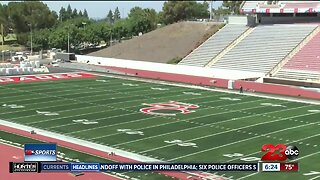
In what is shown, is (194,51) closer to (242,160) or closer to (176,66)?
(176,66)

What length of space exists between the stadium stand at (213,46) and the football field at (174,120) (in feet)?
45.1

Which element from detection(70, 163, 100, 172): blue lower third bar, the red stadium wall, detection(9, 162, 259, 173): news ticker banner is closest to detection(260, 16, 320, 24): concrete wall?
the red stadium wall

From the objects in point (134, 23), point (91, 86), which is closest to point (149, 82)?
point (91, 86)

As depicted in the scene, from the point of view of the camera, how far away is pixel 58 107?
28016 millimetres

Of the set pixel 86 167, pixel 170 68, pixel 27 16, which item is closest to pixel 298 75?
pixel 170 68

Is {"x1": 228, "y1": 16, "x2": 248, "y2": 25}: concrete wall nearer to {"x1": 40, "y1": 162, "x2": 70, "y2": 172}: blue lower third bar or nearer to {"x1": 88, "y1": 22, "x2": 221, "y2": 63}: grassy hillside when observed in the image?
{"x1": 88, "y1": 22, "x2": 221, "y2": 63}: grassy hillside

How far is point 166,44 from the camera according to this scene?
185 ft

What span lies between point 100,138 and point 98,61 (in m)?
33.1

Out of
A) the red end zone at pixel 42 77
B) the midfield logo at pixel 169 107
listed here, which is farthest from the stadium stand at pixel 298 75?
the red end zone at pixel 42 77

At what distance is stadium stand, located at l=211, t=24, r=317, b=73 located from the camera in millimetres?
44781

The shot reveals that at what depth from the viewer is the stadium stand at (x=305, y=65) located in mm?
40531

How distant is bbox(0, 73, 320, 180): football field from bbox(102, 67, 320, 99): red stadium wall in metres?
3.49

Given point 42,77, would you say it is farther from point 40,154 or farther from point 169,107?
point 40,154

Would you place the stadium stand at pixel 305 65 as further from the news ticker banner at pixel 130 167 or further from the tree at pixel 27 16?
the tree at pixel 27 16
